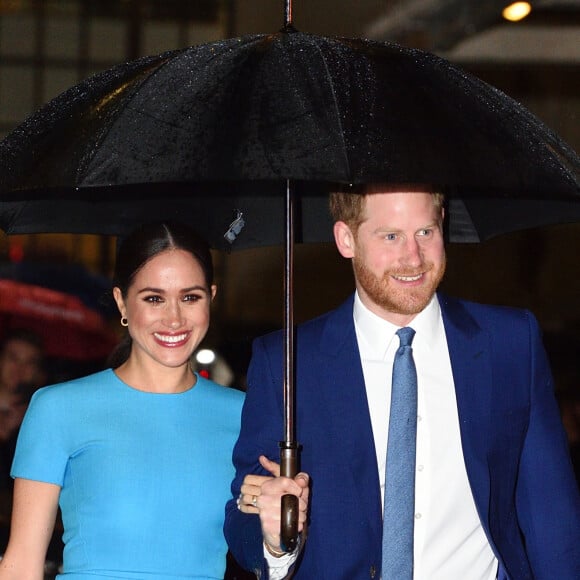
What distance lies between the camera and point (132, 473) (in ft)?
10.4

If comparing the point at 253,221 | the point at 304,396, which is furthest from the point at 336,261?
the point at 304,396

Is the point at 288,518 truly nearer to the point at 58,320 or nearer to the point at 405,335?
the point at 405,335

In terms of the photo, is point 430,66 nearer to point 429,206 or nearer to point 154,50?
point 429,206

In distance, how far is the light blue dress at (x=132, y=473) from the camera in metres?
Answer: 3.12

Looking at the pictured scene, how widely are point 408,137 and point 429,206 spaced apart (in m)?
0.48

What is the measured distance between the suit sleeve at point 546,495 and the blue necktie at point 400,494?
300mm

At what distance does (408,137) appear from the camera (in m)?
2.44

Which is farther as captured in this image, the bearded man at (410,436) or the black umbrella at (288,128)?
the bearded man at (410,436)

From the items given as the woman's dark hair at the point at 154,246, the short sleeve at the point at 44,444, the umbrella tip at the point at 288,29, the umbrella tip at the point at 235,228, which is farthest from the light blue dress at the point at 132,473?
the umbrella tip at the point at 288,29

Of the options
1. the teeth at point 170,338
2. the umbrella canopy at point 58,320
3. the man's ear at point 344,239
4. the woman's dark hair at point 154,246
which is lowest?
the teeth at point 170,338

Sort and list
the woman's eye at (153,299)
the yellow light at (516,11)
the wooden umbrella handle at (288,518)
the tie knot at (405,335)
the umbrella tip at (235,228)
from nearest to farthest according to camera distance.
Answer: the wooden umbrella handle at (288,518) → the tie knot at (405,335) → the woman's eye at (153,299) → the umbrella tip at (235,228) → the yellow light at (516,11)

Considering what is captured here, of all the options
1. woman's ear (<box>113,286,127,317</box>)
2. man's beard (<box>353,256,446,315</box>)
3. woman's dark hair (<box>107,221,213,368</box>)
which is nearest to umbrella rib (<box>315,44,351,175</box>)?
man's beard (<box>353,256,446,315</box>)

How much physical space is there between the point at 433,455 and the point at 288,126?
0.85 meters

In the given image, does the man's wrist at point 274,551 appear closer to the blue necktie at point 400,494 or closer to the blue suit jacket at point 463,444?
the blue suit jacket at point 463,444
